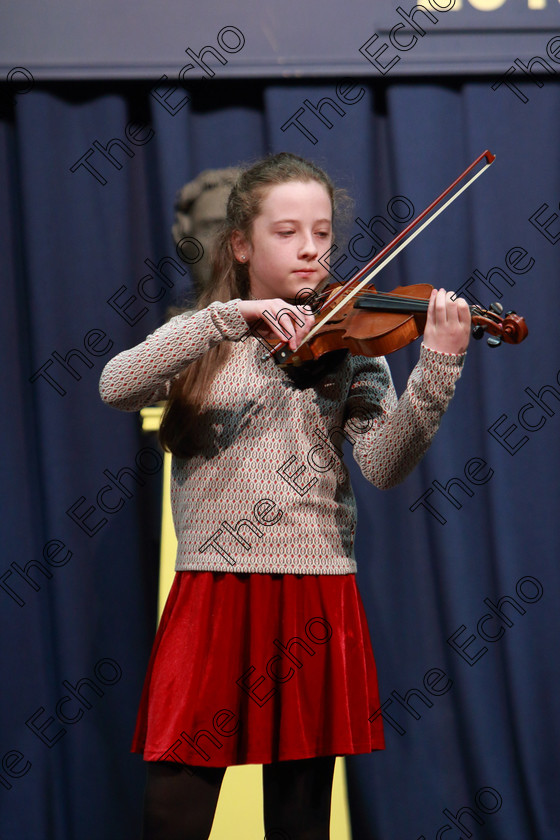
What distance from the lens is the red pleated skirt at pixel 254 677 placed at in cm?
99

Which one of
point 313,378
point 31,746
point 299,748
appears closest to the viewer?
point 299,748

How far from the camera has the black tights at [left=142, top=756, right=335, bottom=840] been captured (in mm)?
993

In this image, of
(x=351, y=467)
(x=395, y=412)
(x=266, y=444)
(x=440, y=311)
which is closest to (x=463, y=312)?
(x=440, y=311)

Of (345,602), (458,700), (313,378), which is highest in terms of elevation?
(313,378)

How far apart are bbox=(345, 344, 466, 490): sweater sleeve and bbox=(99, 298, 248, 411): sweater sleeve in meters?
0.20

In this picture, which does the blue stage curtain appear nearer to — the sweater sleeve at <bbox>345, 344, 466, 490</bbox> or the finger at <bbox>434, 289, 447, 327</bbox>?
the sweater sleeve at <bbox>345, 344, 466, 490</bbox>

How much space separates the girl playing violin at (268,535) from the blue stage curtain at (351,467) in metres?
0.79

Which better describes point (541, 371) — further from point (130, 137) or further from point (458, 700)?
point (130, 137)

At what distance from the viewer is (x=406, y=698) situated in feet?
6.07

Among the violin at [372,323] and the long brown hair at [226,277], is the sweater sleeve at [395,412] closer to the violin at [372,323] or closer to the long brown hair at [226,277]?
the violin at [372,323]

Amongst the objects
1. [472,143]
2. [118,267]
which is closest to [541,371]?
[472,143]

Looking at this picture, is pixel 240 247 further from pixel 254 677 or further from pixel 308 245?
pixel 254 677

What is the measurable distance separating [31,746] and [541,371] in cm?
131

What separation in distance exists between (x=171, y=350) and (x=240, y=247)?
0.79ft
